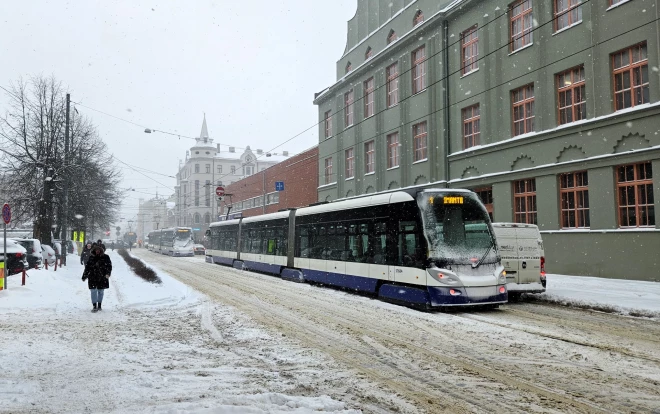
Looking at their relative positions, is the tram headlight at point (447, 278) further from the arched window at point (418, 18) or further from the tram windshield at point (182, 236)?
the tram windshield at point (182, 236)

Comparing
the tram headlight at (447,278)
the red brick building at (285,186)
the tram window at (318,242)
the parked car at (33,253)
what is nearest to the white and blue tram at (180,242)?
the red brick building at (285,186)

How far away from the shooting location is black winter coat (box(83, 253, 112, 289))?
40.0 feet

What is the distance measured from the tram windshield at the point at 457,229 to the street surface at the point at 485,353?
4.13 ft

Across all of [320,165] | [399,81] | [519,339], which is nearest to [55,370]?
[519,339]

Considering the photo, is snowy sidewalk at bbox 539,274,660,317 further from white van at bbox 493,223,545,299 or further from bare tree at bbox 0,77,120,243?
bare tree at bbox 0,77,120,243

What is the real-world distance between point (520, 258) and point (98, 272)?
1040cm

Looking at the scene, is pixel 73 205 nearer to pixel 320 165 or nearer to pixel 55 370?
pixel 320 165

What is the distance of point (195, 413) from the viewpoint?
459 centimetres

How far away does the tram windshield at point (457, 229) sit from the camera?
11688 mm

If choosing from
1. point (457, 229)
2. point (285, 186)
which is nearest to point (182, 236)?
point (285, 186)

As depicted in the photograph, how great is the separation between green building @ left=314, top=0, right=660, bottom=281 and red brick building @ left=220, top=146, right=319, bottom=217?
1131cm

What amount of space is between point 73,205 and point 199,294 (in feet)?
79.3

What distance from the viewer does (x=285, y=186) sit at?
1978 inches

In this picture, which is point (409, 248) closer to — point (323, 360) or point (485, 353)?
point (485, 353)
